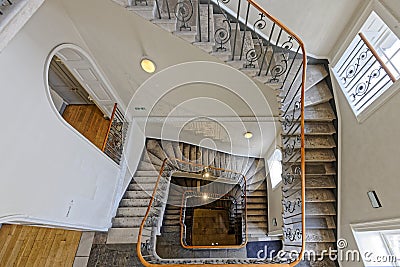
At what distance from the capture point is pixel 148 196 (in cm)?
545

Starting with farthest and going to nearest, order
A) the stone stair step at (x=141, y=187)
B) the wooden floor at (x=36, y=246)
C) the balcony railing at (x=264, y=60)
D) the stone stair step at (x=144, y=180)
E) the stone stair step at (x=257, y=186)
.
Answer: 1. the stone stair step at (x=257, y=186)
2. the stone stair step at (x=144, y=180)
3. the stone stair step at (x=141, y=187)
4. the wooden floor at (x=36, y=246)
5. the balcony railing at (x=264, y=60)

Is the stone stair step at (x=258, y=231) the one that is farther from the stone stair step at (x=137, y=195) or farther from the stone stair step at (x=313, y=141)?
the stone stair step at (x=313, y=141)

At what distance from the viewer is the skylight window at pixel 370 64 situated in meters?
2.71

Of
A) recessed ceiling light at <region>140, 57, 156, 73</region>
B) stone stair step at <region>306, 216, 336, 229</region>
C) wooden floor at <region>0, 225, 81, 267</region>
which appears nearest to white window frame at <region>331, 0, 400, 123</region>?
stone stair step at <region>306, 216, 336, 229</region>

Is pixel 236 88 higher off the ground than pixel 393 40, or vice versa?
pixel 236 88

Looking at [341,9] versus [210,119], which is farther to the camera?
[210,119]

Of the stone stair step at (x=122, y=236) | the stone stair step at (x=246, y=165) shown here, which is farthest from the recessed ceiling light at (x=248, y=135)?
the stone stair step at (x=122, y=236)

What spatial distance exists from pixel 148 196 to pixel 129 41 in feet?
11.4

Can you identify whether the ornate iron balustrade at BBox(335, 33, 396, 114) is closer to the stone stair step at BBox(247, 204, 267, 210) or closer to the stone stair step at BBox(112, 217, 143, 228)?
the stone stair step at BBox(247, 204, 267, 210)

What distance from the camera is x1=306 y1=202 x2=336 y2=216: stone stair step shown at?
140 inches

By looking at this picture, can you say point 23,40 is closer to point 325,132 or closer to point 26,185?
point 26,185

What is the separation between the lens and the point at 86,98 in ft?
20.9

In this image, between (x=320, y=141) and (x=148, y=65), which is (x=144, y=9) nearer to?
(x=148, y=65)

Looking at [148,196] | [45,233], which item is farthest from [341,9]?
[45,233]
